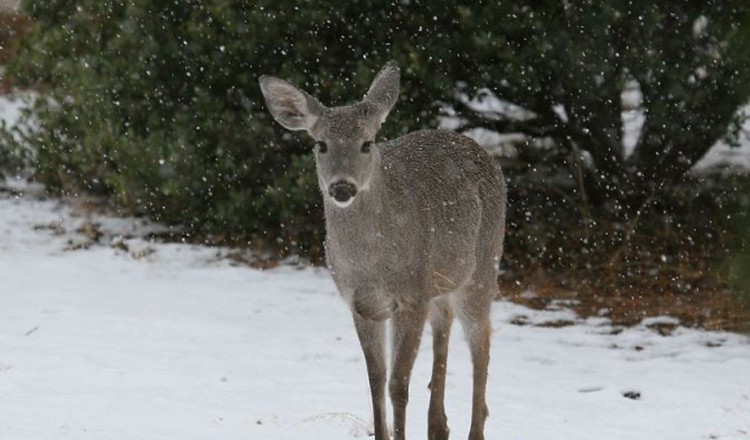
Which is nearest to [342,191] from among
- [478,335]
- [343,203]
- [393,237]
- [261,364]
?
[343,203]

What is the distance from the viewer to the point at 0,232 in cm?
1204

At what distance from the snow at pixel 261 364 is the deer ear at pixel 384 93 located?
167 cm

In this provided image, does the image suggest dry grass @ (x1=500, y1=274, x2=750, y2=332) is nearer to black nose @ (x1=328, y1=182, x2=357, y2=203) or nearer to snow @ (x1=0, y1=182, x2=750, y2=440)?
snow @ (x1=0, y1=182, x2=750, y2=440)

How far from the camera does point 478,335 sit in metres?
6.42

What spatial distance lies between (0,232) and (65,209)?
874 mm

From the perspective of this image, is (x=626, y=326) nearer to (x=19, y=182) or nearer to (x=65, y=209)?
(x=65, y=209)

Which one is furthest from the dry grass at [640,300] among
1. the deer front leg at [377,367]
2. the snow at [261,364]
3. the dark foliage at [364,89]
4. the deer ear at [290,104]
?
the deer ear at [290,104]

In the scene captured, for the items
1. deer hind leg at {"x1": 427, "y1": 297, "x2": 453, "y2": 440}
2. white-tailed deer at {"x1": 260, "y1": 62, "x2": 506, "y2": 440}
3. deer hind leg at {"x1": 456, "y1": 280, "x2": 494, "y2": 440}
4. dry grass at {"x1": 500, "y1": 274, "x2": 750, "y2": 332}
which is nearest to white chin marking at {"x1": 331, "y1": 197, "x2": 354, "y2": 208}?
white-tailed deer at {"x1": 260, "y1": 62, "x2": 506, "y2": 440}

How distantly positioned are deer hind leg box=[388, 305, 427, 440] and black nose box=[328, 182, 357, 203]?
0.65 metres

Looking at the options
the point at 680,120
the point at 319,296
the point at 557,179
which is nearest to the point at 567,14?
the point at 680,120

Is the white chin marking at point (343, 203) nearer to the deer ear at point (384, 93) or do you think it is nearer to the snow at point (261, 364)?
the deer ear at point (384, 93)

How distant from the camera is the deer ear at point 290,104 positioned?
5805 millimetres

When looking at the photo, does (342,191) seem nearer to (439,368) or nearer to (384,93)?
(384,93)

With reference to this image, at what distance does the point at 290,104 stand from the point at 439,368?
155cm
